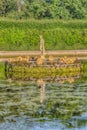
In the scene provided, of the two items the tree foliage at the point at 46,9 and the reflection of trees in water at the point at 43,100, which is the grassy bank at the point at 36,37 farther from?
the reflection of trees in water at the point at 43,100

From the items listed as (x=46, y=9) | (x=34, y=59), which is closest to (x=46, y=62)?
(x=34, y=59)

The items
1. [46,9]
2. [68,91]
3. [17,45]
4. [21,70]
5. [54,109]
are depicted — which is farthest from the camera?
[46,9]

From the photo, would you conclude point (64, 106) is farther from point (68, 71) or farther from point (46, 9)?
point (46, 9)

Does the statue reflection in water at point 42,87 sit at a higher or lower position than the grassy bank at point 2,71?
higher

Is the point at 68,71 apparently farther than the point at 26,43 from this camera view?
No

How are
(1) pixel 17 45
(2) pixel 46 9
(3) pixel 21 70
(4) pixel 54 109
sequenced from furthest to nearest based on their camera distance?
(2) pixel 46 9, (1) pixel 17 45, (3) pixel 21 70, (4) pixel 54 109

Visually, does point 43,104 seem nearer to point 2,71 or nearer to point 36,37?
point 2,71

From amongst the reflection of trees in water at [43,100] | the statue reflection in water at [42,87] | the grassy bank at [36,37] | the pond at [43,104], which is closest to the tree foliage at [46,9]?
the grassy bank at [36,37]
